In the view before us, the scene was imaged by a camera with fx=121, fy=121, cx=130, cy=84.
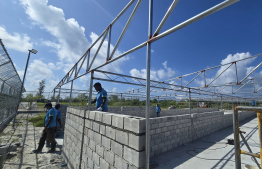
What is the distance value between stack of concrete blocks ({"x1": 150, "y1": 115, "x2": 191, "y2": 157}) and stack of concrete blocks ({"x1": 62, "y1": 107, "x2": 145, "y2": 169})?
7.31 ft

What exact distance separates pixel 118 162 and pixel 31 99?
1984 cm

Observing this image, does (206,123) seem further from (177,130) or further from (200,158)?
(200,158)

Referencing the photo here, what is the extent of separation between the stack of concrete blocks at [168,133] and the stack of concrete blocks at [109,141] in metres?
2.23

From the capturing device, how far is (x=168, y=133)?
495cm

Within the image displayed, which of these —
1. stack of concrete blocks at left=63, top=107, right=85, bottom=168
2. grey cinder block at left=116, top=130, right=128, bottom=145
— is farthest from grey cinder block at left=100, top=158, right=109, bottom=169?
stack of concrete blocks at left=63, top=107, right=85, bottom=168

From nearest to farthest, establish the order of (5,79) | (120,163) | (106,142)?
(120,163)
(106,142)
(5,79)

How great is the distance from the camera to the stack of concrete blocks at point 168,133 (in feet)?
14.6

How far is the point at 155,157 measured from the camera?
4.34 metres

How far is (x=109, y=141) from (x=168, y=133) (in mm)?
3370

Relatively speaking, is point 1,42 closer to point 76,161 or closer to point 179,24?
point 76,161

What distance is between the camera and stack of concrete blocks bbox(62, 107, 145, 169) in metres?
A: 1.80

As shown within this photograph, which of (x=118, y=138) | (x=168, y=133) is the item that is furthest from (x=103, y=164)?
(x=168, y=133)

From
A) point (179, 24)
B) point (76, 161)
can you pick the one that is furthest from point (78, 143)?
point (179, 24)

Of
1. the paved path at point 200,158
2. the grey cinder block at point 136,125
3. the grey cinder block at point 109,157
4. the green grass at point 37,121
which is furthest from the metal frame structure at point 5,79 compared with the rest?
the paved path at point 200,158
